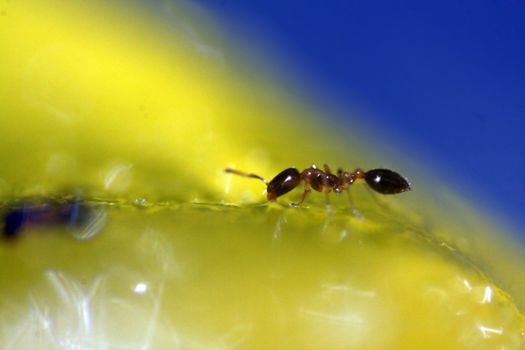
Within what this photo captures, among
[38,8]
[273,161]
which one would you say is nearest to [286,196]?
[273,161]

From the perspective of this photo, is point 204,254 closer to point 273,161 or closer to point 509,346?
point 273,161

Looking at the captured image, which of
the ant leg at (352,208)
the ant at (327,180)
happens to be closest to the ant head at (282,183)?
the ant at (327,180)

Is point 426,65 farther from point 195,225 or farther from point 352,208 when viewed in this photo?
point 195,225

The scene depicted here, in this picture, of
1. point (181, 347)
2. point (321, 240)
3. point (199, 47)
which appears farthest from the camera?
point (199, 47)

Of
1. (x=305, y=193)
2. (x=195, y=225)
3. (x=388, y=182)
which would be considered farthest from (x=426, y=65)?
(x=195, y=225)

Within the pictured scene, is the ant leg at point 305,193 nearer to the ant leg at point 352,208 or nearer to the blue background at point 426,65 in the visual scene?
the ant leg at point 352,208

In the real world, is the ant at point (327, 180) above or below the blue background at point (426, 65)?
below

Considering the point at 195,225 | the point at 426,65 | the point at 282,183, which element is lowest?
the point at 195,225
